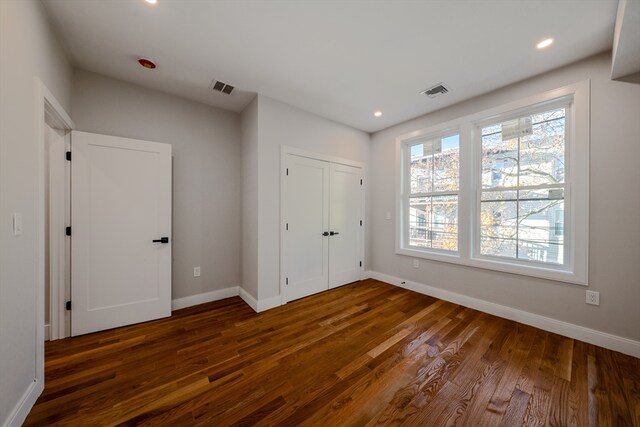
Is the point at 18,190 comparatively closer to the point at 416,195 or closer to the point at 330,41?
the point at 330,41

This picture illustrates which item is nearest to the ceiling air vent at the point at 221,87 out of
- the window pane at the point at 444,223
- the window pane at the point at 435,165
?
the window pane at the point at 435,165

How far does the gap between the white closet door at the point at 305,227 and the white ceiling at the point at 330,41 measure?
1029 millimetres

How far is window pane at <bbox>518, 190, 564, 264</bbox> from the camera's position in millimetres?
2455

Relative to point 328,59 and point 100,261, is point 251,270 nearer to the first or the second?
point 100,261

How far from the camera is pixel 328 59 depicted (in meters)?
2.25

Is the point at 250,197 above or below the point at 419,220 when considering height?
above

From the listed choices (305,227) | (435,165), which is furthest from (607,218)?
(305,227)

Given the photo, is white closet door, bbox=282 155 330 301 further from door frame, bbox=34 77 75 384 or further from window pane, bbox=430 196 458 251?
door frame, bbox=34 77 75 384

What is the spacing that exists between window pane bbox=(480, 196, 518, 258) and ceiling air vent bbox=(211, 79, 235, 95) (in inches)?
137

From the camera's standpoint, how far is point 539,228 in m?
2.57

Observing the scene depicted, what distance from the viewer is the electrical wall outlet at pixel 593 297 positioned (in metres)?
2.14

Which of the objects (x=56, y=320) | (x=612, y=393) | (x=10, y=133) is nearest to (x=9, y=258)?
(x=10, y=133)

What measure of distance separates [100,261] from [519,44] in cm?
453

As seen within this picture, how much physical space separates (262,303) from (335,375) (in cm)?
140
